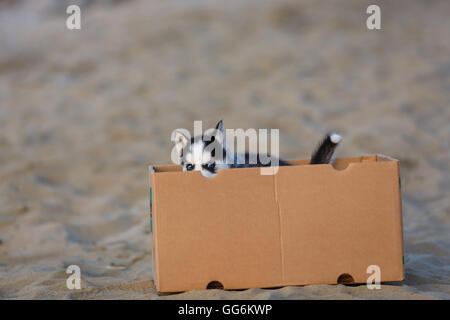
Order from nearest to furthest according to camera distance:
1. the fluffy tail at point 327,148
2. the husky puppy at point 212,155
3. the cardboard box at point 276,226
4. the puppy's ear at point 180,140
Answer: the cardboard box at point 276,226 < the fluffy tail at point 327,148 < the husky puppy at point 212,155 < the puppy's ear at point 180,140

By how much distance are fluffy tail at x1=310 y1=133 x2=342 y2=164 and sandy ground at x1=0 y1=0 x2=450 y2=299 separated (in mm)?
577

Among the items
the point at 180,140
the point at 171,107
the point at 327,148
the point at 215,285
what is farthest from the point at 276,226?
the point at 171,107

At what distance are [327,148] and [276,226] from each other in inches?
18.5

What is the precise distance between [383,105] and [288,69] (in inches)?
47.6

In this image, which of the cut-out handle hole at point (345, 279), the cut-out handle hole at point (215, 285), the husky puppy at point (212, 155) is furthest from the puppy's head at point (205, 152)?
the cut-out handle hole at point (345, 279)

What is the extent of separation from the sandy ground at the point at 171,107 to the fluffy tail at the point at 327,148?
58 centimetres

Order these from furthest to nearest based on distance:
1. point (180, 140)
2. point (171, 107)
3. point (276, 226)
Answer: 1. point (171, 107)
2. point (180, 140)
3. point (276, 226)

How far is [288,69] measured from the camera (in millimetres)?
5730

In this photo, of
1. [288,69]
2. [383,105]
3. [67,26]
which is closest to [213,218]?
[383,105]

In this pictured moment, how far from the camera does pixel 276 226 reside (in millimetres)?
1929

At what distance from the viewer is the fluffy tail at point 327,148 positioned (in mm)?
2148

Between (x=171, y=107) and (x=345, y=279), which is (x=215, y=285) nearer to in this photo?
(x=345, y=279)

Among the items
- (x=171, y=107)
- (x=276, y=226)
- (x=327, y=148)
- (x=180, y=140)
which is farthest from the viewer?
(x=171, y=107)

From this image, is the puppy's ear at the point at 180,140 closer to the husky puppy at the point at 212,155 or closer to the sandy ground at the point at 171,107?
the husky puppy at the point at 212,155
